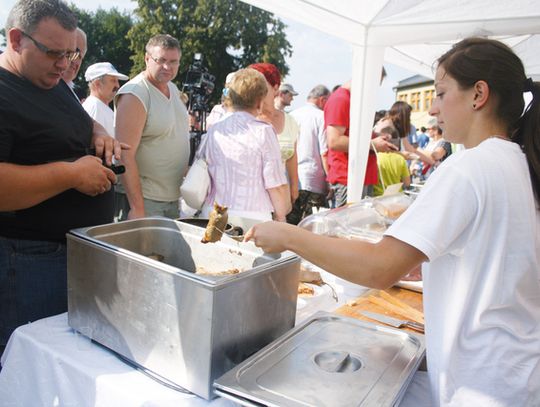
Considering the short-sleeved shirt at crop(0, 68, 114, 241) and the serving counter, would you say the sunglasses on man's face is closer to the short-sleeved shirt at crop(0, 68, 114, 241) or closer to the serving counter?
the short-sleeved shirt at crop(0, 68, 114, 241)

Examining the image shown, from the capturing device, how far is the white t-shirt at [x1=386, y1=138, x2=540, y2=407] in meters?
0.81

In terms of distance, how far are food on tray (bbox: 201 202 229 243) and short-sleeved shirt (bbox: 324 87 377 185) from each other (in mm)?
2589

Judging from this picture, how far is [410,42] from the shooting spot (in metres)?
3.44

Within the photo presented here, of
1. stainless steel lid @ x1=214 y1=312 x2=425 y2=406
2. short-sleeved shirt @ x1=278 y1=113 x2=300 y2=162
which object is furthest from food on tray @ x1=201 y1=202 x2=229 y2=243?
short-sleeved shirt @ x1=278 y1=113 x2=300 y2=162

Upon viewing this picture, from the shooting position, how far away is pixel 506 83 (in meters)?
0.93

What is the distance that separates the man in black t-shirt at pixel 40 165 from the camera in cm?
129

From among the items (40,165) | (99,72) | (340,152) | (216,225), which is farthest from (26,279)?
(99,72)

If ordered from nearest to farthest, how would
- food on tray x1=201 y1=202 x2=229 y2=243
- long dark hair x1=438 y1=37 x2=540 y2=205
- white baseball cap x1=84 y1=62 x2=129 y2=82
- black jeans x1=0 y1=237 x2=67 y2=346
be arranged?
long dark hair x1=438 y1=37 x2=540 y2=205 → food on tray x1=201 y1=202 x2=229 y2=243 → black jeans x1=0 y1=237 x2=67 y2=346 → white baseball cap x1=84 y1=62 x2=129 y2=82

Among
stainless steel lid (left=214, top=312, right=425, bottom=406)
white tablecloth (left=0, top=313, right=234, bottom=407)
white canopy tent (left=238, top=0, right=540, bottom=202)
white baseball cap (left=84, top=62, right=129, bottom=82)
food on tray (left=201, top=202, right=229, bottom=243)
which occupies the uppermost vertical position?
white canopy tent (left=238, top=0, right=540, bottom=202)

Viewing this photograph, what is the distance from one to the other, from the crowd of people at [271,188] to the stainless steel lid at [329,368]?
11 centimetres

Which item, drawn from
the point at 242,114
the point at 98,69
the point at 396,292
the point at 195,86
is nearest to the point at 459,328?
the point at 396,292

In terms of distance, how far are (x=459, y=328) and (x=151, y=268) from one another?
633 millimetres

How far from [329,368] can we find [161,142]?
67.8 inches

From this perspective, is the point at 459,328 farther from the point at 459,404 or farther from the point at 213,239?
the point at 213,239
